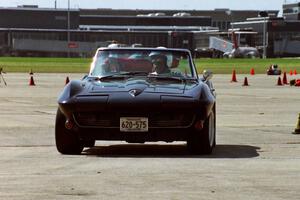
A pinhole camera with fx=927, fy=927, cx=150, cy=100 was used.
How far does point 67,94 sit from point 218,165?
2.26 m

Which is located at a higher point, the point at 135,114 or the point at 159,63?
the point at 159,63

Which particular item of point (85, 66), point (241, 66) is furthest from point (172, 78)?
point (241, 66)

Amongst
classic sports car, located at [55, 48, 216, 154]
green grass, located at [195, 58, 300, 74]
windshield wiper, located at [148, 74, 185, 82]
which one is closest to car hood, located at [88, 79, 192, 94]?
classic sports car, located at [55, 48, 216, 154]

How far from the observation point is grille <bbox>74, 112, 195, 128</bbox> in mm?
10516

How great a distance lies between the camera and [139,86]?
1103cm

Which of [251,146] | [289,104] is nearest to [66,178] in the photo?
[251,146]

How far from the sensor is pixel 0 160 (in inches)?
396

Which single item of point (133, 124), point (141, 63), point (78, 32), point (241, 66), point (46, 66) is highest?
point (141, 63)

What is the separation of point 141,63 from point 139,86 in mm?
1345

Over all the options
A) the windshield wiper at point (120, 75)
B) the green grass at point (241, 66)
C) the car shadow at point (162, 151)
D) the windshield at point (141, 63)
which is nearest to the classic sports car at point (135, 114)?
the car shadow at point (162, 151)

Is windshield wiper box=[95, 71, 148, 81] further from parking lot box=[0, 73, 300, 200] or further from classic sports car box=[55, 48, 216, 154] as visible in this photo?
parking lot box=[0, 73, 300, 200]

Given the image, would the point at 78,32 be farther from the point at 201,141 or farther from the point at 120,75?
the point at 201,141

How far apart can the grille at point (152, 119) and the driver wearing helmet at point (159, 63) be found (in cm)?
172

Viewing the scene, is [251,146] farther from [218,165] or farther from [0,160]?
[0,160]
